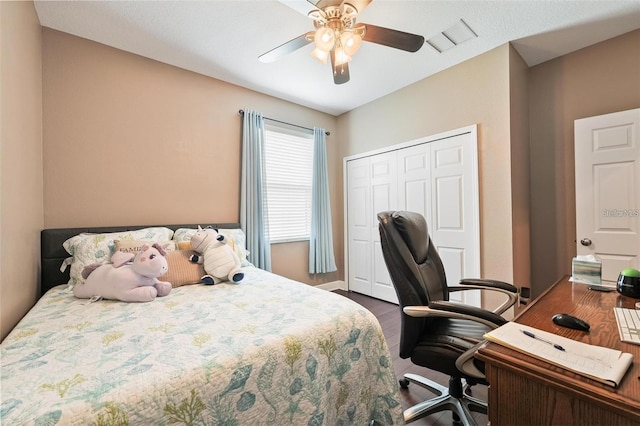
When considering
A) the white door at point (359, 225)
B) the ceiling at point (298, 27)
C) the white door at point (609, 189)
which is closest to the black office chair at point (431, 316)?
the white door at point (609, 189)

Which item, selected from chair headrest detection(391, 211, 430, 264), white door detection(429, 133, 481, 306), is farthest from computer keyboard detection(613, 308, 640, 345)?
white door detection(429, 133, 481, 306)

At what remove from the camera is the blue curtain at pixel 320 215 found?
142 inches

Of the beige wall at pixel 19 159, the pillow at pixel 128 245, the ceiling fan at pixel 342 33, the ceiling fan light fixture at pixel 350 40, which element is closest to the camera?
the beige wall at pixel 19 159

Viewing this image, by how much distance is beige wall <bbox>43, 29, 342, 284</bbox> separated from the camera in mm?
2109

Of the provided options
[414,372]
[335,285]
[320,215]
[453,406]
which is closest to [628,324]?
[453,406]

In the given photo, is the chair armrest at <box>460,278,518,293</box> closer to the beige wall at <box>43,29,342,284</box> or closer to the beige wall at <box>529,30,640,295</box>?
the beige wall at <box>529,30,640,295</box>

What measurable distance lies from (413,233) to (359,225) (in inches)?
89.6

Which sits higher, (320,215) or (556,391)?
(320,215)

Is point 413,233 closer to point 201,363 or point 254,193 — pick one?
point 201,363

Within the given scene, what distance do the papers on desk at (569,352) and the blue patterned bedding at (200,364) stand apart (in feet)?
2.08

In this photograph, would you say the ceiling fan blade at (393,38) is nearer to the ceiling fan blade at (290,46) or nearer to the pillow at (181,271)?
the ceiling fan blade at (290,46)

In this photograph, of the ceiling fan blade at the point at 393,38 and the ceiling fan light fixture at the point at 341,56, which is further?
the ceiling fan light fixture at the point at 341,56

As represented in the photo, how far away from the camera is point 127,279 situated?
1554 mm

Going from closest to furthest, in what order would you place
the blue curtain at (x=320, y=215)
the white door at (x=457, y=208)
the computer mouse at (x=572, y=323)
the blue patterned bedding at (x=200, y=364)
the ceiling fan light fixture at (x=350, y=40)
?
the blue patterned bedding at (x=200, y=364)
the computer mouse at (x=572, y=323)
the ceiling fan light fixture at (x=350, y=40)
the white door at (x=457, y=208)
the blue curtain at (x=320, y=215)
